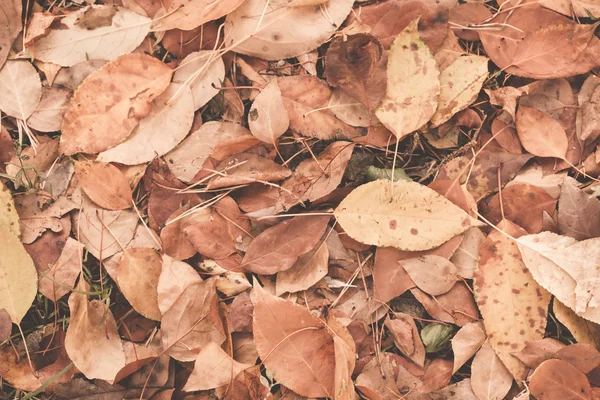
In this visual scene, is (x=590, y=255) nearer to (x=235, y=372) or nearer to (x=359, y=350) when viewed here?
(x=359, y=350)

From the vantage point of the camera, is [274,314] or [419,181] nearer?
[274,314]

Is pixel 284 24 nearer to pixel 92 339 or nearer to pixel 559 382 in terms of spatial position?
pixel 92 339

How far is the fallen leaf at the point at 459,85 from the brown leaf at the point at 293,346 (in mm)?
490

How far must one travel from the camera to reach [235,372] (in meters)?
1.09

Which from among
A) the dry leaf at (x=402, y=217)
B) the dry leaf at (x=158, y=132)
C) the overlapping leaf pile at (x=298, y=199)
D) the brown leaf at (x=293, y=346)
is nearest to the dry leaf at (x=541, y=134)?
the overlapping leaf pile at (x=298, y=199)

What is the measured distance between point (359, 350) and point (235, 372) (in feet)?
0.84

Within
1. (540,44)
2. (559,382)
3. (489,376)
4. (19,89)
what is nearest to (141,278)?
Result: (19,89)

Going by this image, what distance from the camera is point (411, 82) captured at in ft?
3.71

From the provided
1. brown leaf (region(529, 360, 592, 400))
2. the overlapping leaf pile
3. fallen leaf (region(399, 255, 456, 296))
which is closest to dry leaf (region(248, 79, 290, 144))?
the overlapping leaf pile

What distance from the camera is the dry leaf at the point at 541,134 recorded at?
1.15 metres

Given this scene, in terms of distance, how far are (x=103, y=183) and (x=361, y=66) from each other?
1.91 ft

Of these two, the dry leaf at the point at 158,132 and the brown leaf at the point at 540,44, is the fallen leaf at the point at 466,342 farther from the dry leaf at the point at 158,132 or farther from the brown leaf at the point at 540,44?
the dry leaf at the point at 158,132

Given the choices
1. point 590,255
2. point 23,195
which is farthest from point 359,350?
point 23,195

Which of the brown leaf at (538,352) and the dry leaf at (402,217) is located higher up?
the dry leaf at (402,217)
